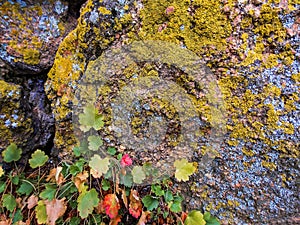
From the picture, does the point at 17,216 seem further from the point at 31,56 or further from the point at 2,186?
the point at 31,56

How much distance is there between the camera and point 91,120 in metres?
1.16

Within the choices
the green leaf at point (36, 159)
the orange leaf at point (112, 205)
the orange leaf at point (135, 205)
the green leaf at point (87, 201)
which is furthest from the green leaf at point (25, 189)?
the orange leaf at point (135, 205)

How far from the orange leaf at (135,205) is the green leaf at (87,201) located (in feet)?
0.53

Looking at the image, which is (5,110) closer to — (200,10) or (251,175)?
(200,10)

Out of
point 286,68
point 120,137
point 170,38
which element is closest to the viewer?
point 286,68

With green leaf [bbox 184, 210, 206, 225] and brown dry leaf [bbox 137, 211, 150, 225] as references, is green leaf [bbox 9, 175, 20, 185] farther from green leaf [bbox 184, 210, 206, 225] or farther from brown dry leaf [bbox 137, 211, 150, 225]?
green leaf [bbox 184, 210, 206, 225]

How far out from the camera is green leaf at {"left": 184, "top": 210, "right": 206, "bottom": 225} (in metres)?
1.12

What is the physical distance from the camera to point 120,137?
4.07ft

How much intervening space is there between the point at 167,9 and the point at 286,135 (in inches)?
30.7

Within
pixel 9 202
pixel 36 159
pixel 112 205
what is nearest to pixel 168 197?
pixel 112 205

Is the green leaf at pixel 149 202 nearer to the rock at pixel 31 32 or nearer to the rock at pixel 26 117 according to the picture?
the rock at pixel 26 117

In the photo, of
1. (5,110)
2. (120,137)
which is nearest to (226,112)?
(120,137)

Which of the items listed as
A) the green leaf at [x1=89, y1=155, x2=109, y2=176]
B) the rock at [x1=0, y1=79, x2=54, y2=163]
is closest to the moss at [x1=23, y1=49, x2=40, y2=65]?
the rock at [x1=0, y1=79, x2=54, y2=163]

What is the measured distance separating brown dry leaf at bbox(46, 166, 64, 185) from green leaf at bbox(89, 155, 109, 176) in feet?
0.76
